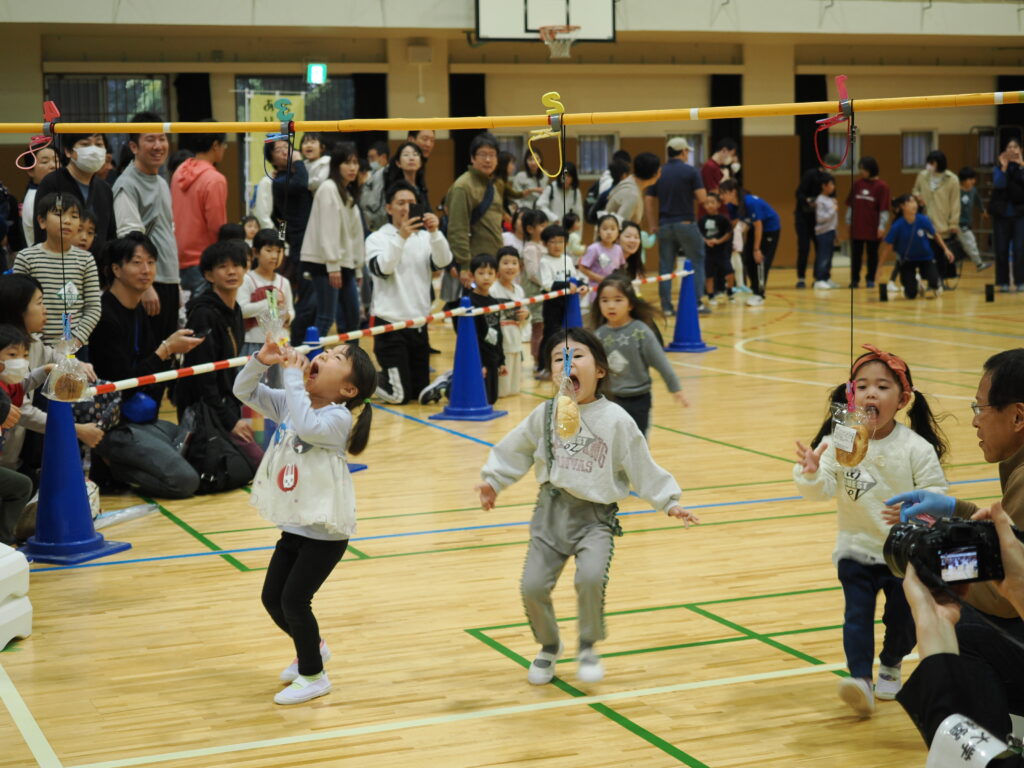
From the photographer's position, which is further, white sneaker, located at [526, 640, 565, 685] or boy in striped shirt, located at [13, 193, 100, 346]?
boy in striped shirt, located at [13, 193, 100, 346]

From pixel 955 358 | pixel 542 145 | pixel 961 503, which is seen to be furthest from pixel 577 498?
pixel 542 145

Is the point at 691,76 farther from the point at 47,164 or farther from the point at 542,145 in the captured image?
the point at 47,164

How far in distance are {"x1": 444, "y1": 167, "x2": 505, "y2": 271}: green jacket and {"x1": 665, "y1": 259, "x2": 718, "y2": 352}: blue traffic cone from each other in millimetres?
2673

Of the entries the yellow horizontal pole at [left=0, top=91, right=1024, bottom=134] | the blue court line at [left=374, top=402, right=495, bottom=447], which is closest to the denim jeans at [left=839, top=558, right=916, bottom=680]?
the yellow horizontal pole at [left=0, top=91, right=1024, bottom=134]

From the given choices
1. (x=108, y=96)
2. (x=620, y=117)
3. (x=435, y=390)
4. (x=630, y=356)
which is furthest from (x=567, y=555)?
(x=108, y=96)

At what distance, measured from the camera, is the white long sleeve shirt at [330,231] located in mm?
10484

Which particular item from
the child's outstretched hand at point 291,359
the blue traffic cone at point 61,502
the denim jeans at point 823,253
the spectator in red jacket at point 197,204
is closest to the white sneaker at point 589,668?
the child's outstretched hand at point 291,359

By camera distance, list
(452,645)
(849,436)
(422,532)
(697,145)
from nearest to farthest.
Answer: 1. (849,436)
2. (452,645)
3. (422,532)
4. (697,145)

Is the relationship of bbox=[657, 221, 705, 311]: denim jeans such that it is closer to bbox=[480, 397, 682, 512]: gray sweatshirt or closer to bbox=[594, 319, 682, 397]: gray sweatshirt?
bbox=[594, 319, 682, 397]: gray sweatshirt

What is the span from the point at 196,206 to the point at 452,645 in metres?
5.38

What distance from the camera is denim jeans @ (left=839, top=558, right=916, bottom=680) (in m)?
4.22

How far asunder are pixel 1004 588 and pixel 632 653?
2061 millimetres

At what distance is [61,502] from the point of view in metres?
6.14

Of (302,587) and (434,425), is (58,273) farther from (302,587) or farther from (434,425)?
(302,587)
